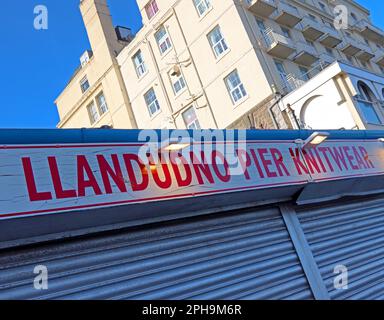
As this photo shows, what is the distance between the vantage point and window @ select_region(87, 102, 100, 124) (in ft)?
112

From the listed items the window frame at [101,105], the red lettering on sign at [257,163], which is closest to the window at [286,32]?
the window frame at [101,105]

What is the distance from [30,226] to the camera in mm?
4180

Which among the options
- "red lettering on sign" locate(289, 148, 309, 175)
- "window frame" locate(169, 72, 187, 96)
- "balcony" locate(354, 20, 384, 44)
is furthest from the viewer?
"balcony" locate(354, 20, 384, 44)

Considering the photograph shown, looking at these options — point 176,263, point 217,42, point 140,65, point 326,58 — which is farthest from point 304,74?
point 176,263

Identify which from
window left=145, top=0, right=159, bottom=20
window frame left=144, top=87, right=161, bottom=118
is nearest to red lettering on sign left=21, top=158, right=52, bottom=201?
window frame left=144, top=87, right=161, bottom=118

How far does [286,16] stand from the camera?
26.0 metres

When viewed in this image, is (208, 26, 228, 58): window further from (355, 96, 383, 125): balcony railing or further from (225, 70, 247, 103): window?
(355, 96, 383, 125): balcony railing

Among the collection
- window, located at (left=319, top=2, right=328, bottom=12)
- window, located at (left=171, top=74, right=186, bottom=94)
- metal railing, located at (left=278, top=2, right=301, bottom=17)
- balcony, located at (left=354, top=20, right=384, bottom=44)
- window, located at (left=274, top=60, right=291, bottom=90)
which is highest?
window, located at (left=319, top=2, right=328, bottom=12)

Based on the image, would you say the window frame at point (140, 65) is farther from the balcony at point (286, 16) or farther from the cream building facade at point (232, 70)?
the balcony at point (286, 16)

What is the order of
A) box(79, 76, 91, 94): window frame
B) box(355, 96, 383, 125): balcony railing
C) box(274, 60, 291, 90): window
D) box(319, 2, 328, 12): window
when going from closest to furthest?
box(355, 96, 383, 125): balcony railing, box(274, 60, 291, 90): window, box(319, 2, 328, 12): window, box(79, 76, 91, 94): window frame

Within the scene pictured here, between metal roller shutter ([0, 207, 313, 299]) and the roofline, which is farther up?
the roofline

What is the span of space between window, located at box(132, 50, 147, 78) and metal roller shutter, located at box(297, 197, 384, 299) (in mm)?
24345
